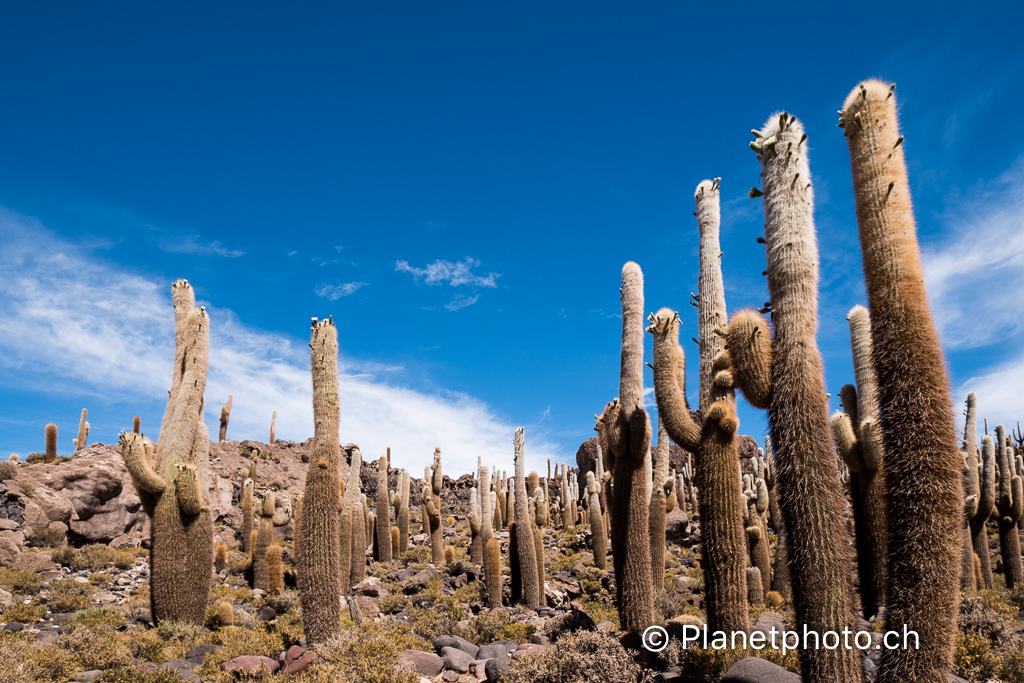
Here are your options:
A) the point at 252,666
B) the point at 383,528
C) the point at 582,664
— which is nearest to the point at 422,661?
the point at 252,666

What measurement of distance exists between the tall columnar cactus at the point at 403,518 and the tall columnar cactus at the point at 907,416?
21.1 m

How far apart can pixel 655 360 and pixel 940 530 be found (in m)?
4.34

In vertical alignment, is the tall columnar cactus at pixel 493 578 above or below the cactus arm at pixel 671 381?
below

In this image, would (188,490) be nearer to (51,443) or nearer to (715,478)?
(715,478)

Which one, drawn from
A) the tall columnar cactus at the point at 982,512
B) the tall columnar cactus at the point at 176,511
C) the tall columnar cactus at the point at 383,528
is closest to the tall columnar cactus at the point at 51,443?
the tall columnar cactus at the point at 383,528

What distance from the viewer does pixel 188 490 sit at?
12.1 meters

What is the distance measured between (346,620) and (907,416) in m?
11.2

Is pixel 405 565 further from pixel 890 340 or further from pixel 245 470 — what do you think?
pixel 890 340

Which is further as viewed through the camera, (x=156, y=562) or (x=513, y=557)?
(x=513, y=557)

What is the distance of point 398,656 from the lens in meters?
9.01

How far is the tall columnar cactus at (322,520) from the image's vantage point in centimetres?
1037

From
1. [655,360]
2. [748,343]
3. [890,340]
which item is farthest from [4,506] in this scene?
[890,340]

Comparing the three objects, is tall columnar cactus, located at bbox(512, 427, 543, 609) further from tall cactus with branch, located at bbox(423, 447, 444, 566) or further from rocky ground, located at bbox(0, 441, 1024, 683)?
tall cactus with branch, located at bbox(423, 447, 444, 566)

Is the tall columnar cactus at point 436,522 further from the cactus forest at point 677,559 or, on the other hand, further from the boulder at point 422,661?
the boulder at point 422,661
